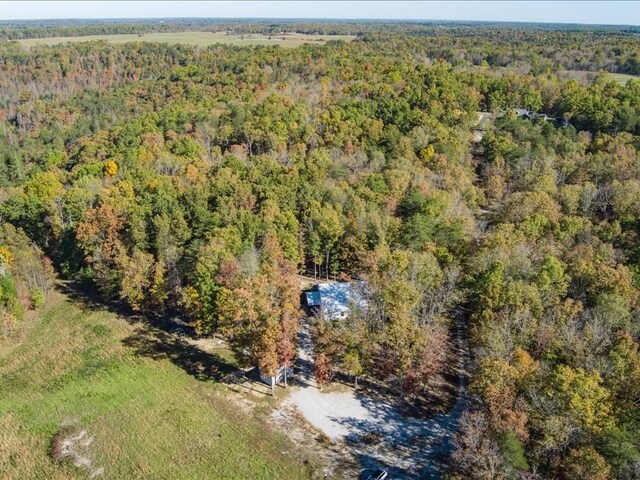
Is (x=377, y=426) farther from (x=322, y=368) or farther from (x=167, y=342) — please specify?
(x=167, y=342)

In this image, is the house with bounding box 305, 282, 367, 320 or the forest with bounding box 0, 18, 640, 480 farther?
the house with bounding box 305, 282, 367, 320

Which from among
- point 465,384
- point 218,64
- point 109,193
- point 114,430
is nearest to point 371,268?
point 465,384

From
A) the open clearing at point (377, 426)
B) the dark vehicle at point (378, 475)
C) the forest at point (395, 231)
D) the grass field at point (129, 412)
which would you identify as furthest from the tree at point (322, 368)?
the dark vehicle at point (378, 475)

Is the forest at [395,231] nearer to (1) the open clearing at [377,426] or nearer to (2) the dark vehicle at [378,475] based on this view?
(1) the open clearing at [377,426]

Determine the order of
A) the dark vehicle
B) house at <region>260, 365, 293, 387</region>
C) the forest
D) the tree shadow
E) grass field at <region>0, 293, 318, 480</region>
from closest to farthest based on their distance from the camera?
the forest
the dark vehicle
grass field at <region>0, 293, 318, 480</region>
house at <region>260, 365, 293, 387</region>
the tree shadow

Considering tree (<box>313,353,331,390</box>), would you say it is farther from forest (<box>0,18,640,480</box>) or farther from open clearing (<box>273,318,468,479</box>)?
open clearing (<box>273,318,468,479</box>)

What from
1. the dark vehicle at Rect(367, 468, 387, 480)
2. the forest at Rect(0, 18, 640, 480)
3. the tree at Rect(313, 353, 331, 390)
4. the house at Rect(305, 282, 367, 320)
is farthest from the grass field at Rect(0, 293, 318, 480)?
the house at Rect(305, 282, 367, 320)

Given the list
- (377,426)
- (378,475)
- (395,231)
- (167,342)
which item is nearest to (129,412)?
(167,342)
